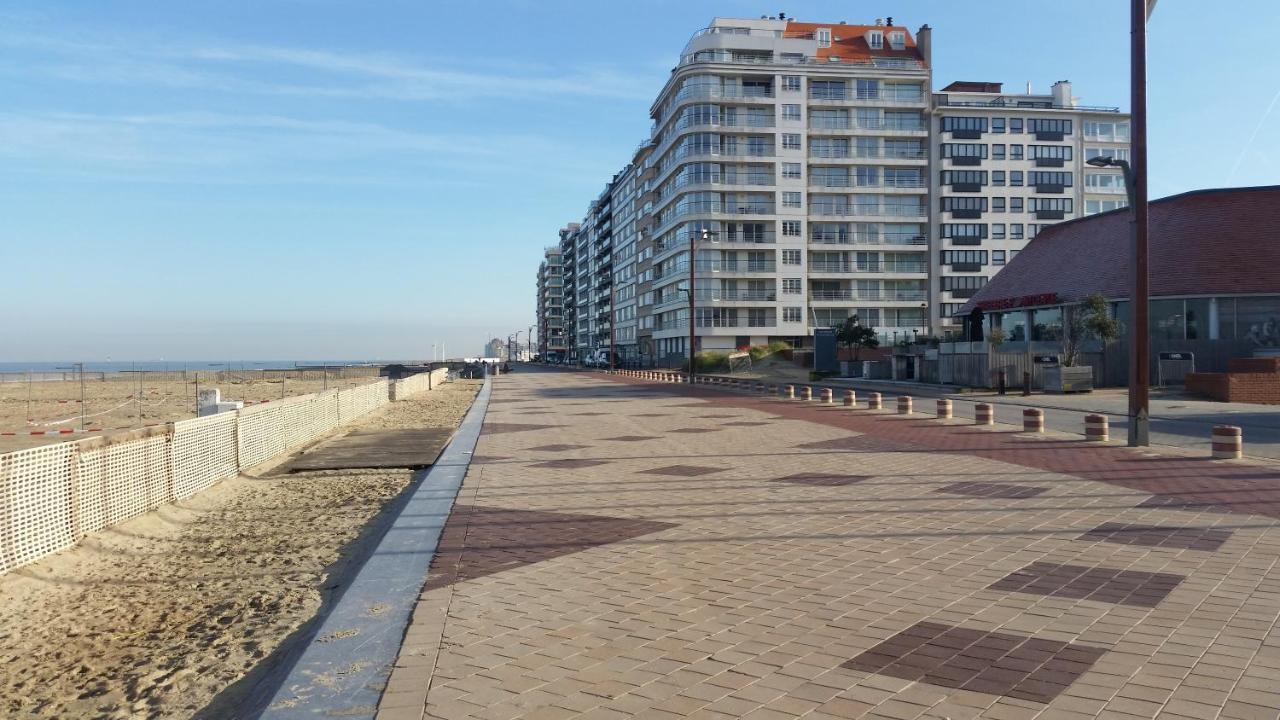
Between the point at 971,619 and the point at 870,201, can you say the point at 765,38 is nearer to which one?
the point at 870,201

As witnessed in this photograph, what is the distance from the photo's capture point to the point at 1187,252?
131ft

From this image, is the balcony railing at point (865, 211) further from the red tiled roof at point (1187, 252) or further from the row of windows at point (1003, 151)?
the red tiled roof at point (1187, 252)

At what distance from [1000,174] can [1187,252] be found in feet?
160

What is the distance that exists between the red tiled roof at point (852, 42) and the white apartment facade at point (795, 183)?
0.37m

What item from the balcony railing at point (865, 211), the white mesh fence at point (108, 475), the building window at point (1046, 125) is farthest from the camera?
the building window at point (1046, 125)

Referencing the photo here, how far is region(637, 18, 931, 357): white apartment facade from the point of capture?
80.4 meters

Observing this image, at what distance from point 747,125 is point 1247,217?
46482 mm

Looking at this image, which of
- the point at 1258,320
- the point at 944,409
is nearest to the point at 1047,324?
the point at 1258,320

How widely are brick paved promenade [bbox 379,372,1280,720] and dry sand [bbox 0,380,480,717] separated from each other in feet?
3.63

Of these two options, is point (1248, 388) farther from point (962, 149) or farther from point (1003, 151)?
point (1003, 151)

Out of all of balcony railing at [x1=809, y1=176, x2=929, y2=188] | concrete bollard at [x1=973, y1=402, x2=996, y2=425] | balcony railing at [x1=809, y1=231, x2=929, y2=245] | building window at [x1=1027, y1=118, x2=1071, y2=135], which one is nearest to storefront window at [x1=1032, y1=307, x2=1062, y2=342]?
concrete bollard at [x1=973, y1=402, x2=996, y2=425]

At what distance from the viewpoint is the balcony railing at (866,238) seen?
82688mm

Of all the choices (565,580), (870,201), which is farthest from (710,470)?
(870,201)

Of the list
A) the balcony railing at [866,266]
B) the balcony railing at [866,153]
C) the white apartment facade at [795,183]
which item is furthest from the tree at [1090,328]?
the balcony railing at [866,153]
